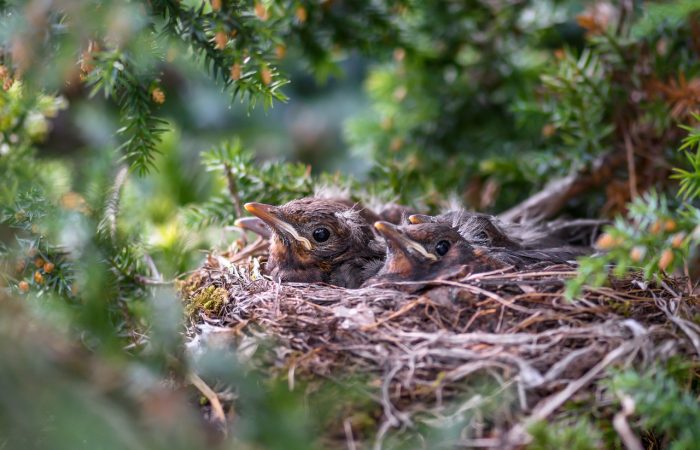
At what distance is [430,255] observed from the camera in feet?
7.77

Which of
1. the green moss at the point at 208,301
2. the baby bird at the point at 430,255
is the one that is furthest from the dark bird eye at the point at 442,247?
the green moss at the point at 208,301

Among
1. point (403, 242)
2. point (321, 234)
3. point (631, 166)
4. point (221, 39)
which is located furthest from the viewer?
point (631, 166)

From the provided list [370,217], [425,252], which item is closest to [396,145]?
[370,217]

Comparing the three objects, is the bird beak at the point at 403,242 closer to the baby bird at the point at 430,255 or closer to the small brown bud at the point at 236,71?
the baby bird at the point at 430,255

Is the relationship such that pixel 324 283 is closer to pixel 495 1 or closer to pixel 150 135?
pixel 150 135

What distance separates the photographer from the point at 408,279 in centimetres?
235

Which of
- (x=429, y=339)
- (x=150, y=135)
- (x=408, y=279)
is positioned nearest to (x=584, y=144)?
(x=408, y=279)

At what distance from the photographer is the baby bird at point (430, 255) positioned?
7.68 ft

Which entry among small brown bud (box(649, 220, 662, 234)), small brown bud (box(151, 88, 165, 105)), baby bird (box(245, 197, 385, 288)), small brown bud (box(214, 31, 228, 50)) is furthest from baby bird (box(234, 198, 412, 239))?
small brown bud (box(649, 220, 662, 234))

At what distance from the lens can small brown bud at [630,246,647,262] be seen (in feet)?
5.28

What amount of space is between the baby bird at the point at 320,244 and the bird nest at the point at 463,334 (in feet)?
0.97

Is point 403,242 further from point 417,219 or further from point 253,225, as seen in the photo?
point 253,225

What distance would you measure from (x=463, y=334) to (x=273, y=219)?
90cm

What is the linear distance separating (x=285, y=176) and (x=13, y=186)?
1.01 m
